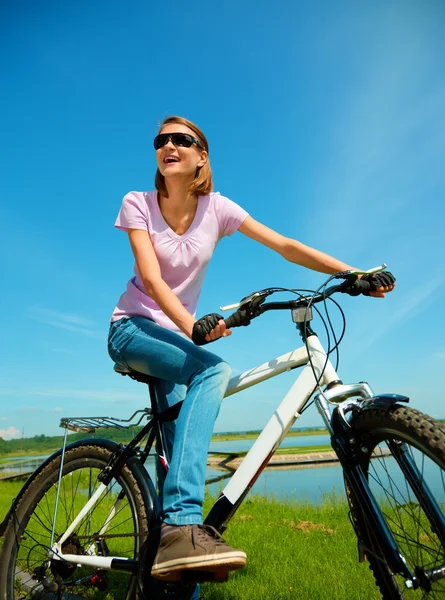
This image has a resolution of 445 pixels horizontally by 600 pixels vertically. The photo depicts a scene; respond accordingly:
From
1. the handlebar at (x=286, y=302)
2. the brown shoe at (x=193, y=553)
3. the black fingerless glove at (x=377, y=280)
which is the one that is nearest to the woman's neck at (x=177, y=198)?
the handlebar at (x=286, y=302)

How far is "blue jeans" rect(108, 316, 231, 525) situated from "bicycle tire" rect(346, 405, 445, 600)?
2.22 feet

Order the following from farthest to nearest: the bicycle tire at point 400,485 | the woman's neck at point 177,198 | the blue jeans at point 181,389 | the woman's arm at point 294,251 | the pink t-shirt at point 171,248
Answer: the woman's neck at point 177,198 → the pink t-shirt at point 171,248 → the woman's arm at point 294,251 → the blue jeans at point 181,389 → the bicycle tire at point 400,485

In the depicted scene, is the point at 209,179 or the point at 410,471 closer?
the point at 410,471

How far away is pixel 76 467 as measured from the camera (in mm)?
2953

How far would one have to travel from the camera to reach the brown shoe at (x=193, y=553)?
1872 mm

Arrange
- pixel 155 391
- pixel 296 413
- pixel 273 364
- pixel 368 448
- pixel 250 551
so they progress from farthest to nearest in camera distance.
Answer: pixel 250 551, pixel 155 391, pixel 273 364, pixel 296 413, pixel 368 448

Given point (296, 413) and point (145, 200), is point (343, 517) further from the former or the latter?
point (145, 200)

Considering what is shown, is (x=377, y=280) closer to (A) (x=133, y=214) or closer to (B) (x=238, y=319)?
(B) (x=238, y=319)

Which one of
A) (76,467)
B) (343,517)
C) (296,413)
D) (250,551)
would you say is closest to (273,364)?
(296,413)

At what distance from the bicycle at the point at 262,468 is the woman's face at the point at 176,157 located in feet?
3.57

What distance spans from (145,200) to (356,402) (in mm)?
1715

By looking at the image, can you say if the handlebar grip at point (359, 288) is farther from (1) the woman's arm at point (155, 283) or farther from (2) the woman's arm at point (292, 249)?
(1) the woman's arm at point (155, 283)

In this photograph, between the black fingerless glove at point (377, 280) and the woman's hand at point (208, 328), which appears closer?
the woman's hand at point (208, 328)

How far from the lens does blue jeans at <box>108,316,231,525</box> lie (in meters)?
2.10
